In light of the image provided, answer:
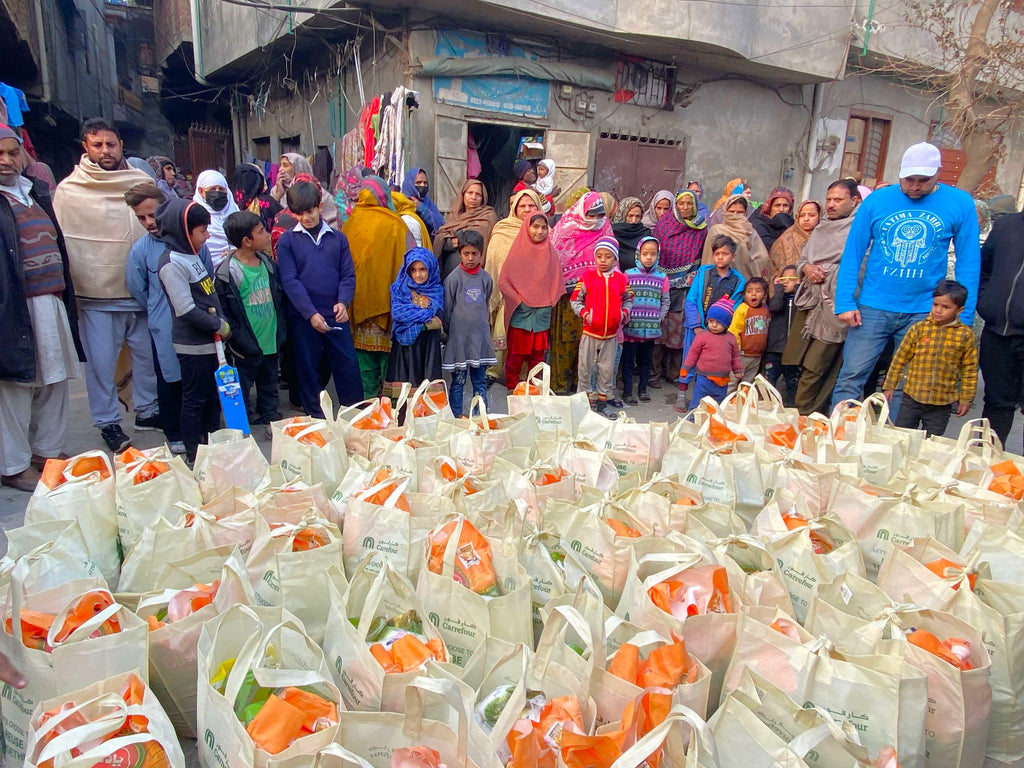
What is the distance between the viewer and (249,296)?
4270 mm

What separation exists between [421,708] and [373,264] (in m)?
4.21

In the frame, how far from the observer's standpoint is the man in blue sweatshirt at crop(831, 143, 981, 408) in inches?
152

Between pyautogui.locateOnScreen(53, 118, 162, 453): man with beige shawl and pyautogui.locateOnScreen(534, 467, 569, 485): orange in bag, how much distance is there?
2969 millimetres

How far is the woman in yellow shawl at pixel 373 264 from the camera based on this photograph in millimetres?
5023

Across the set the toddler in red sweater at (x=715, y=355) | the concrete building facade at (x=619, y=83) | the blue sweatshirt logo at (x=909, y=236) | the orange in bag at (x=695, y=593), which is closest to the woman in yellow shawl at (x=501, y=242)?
the toddler in red sweater at (x=715, y=355)

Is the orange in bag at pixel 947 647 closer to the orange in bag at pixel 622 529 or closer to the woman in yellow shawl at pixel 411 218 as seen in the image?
the orange in bag at pixel 622 529

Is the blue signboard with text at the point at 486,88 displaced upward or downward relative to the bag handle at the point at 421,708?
upward

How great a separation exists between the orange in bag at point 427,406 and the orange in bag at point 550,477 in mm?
781

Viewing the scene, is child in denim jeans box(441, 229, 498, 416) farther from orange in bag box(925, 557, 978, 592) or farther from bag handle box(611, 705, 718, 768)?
bag handle box(611, 705, 718, 768)

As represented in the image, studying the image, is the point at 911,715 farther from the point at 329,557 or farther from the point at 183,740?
the point at 183,740

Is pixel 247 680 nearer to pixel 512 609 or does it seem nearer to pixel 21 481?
pixel 512 609

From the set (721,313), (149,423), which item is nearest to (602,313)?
(721,313)

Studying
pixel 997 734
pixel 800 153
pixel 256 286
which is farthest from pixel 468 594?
pixel 800 153

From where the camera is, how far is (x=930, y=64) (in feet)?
36.2
